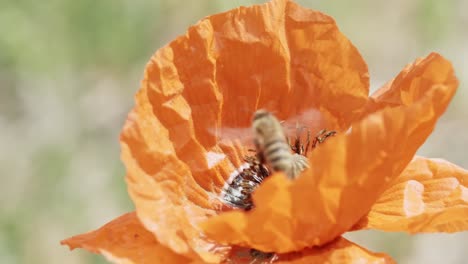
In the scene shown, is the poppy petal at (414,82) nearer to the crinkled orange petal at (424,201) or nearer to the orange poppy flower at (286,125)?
the orange poppy flower at (286,125)

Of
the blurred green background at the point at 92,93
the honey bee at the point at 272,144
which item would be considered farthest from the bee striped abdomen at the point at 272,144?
the blurred green background at the point at 92,93

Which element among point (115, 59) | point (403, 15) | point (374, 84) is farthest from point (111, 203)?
point (403, 15)

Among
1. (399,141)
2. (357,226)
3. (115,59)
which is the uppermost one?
(115,59)

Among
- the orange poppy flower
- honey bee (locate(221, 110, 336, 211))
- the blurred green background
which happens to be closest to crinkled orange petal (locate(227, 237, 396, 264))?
the orange poppy flower

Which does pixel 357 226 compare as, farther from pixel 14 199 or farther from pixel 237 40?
pixel 14 199

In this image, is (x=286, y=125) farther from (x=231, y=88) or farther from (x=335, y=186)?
(x=335, y=186)

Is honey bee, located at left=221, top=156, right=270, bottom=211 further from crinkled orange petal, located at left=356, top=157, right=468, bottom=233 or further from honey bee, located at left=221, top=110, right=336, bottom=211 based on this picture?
crinkled orange petal, located at left=356, top=157, right=468, bottom=233

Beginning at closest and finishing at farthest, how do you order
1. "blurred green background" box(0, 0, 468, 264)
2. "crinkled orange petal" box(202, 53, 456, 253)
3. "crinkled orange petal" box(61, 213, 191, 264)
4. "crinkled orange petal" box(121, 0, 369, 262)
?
"crinkled orange petal" box(202, 53, 456, 253) < "crinkled orange petal" box(61, 213, 191, 264) < "crinkled orange petal" box(121, 0, 369, 262) < "blurred green background" box(0, 0, 468, 264)

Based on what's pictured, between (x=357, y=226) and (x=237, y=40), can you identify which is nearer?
(x=357, y=226)

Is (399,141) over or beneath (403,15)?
beneath
